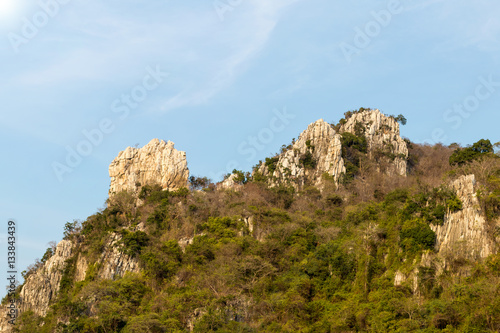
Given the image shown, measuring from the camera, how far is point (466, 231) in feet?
110

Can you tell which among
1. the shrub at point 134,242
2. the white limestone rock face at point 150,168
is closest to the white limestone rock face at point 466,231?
the shrub at point 134,242

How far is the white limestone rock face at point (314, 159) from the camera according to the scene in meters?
54.8

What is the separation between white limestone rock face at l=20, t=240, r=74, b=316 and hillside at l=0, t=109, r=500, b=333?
9cm

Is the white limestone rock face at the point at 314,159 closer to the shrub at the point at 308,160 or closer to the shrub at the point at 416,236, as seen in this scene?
the shrub at the point at 308,160

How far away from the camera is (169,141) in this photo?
2197 inches

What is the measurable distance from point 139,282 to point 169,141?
16775mm

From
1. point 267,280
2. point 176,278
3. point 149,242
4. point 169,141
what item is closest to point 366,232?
point 267,280

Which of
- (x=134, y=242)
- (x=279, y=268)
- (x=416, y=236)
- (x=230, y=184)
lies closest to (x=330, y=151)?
(x=230, y=184)

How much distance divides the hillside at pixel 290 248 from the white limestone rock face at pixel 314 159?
12cm

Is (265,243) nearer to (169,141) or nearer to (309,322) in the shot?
(309,322)

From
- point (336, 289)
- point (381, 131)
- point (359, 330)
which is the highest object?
point (381, 131)

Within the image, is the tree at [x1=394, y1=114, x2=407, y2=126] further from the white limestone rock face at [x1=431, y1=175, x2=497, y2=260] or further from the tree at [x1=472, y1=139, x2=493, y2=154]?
the white limestone rock face at [x1=431, y1=175, x2=497, y2=260]

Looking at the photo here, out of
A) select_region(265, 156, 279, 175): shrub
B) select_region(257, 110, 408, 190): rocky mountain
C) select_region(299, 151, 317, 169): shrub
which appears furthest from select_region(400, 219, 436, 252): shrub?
select_region(265, 156, 279, 175): shrub

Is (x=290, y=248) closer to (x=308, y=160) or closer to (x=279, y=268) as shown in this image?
(x=279, y=268)
